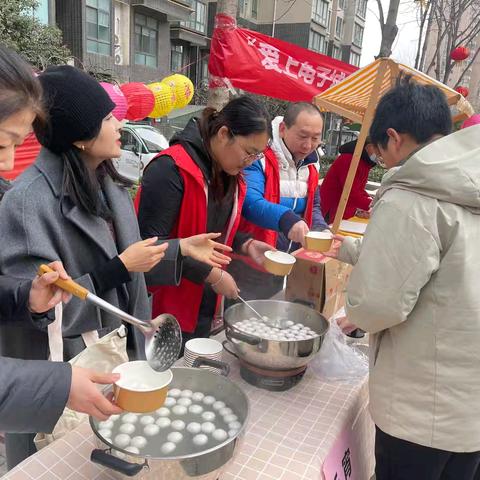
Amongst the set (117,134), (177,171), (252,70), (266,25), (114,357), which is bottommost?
(114,357)

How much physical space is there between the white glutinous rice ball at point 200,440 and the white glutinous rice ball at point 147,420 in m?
0.13

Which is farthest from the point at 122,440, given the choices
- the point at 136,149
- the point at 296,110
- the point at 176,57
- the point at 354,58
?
the point at 354,58

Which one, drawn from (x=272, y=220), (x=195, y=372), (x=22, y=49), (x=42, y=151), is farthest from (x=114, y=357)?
(x=22, y=49)

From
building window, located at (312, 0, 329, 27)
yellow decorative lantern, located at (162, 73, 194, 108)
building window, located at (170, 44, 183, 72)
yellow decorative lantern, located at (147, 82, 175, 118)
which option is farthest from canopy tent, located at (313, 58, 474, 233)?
building window, located at (312, 0, 329, 27)

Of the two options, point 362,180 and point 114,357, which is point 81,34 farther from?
point 114,357

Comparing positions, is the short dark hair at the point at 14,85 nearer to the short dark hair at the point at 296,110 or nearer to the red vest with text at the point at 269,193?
the red vest with text at the point at 269,193

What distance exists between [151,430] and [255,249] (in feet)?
3.85

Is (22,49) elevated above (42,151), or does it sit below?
above

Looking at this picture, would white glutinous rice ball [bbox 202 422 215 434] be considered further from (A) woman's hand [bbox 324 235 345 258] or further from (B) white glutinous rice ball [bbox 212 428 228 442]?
(A) woman's hand [bbox 324 235 345 258]

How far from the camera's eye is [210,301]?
2115 mm

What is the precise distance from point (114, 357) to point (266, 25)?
3189 centimetres

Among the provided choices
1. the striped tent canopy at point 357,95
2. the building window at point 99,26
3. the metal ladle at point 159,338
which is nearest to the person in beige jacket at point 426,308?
the metal ladle at point 159,338

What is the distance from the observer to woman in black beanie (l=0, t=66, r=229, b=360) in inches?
51.6

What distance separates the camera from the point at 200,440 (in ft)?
3.52
